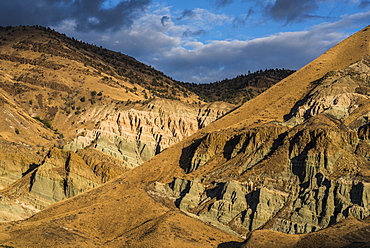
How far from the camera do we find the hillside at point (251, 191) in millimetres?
77875

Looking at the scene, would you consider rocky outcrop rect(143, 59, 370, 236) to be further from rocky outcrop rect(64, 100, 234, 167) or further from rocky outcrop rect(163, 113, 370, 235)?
rocky outcrop rect(64, 100, 234, 167)

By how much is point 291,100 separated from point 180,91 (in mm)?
90217

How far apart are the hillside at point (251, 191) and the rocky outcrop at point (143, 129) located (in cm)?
2539

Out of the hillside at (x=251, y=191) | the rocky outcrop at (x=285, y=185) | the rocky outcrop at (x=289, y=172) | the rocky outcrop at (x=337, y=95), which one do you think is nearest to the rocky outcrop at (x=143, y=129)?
the hillside at (x=251, y=191)

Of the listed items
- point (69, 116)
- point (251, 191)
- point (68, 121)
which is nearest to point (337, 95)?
point (251, 191)

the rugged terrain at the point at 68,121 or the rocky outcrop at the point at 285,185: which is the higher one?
the rugged terrain at the point at 68,121

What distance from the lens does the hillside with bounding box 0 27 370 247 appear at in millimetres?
77875

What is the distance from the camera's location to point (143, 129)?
13800 centimetres

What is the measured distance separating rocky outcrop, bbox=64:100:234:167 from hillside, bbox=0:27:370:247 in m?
25.4

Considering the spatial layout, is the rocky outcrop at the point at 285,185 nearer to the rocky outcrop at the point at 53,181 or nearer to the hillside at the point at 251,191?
the hillside at the point at 251,191

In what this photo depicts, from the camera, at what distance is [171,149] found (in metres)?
110

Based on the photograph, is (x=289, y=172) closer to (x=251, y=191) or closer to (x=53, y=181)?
(x=251, y=191)

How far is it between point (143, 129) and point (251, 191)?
5570cm

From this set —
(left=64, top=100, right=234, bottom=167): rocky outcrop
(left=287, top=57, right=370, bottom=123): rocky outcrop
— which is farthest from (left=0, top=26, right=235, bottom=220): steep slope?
(left=287, top=57, right=370, bottom=123): rocky outcrop
